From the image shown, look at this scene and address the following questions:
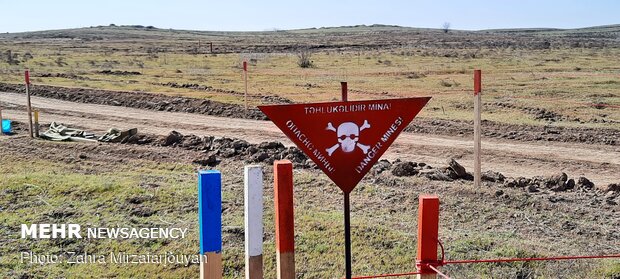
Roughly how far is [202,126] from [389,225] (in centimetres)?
973

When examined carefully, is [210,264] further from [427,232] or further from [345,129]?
[427,232]

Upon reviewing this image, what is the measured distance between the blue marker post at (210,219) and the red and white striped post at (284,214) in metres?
0.34

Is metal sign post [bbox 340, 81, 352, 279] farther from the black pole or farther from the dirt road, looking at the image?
the dirt road

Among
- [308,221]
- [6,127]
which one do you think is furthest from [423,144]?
[6,127]

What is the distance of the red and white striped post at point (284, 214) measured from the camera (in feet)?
12.7

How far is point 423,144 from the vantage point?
13.8 m

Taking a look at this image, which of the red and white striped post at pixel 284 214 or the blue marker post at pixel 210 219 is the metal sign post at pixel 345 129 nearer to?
the red and white striped post at pixel 284 214

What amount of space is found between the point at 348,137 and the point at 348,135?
0.04 ft

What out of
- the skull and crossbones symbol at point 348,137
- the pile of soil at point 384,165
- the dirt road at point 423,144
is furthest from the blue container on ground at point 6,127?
the skull and crossbones symbol at point 348,137

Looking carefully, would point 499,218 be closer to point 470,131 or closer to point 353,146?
point 353,146

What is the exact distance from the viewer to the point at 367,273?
21.0 ft

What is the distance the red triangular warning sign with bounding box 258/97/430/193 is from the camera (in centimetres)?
387

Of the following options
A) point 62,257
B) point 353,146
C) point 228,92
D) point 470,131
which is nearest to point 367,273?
point 353,146

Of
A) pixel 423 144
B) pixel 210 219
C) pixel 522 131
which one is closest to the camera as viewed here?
pixel 210 219
